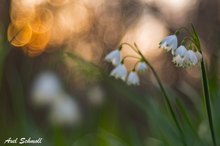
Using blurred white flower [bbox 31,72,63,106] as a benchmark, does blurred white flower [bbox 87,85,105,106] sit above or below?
below

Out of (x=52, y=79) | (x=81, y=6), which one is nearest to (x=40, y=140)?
(x=52, y=79)

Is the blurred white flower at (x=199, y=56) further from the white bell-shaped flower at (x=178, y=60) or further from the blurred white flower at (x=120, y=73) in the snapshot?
the blurred white flower at (x=120, y=73)

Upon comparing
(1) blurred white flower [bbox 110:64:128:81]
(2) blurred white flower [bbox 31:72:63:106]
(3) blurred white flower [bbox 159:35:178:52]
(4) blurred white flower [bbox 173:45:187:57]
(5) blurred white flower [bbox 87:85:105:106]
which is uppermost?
(3) blurred white flower [bbox 159:35:178:52]

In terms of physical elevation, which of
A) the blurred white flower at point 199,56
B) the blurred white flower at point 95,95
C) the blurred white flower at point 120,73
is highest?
the blurred white flower at point 199,56

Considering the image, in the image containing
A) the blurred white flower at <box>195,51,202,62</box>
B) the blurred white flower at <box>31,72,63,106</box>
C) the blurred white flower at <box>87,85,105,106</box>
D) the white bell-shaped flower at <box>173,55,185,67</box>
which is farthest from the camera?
the blurred white flower at <box>87,85,105,106</box>

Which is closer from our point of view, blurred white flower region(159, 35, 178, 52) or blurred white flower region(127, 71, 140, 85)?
blurred white flower region(159, 35, 178, 52)

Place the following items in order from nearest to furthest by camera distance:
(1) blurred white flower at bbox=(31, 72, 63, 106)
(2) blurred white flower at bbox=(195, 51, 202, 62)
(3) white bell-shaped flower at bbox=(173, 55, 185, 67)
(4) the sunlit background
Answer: (2) blurred white flower at bbox=(195, 51, 202, 62), (3) white bell-shaped flower at bbox=(173, 55, 185, 67), (4) the sunlit background, (1) blurred white flower at bbox=(31, 72, 63, 106)
